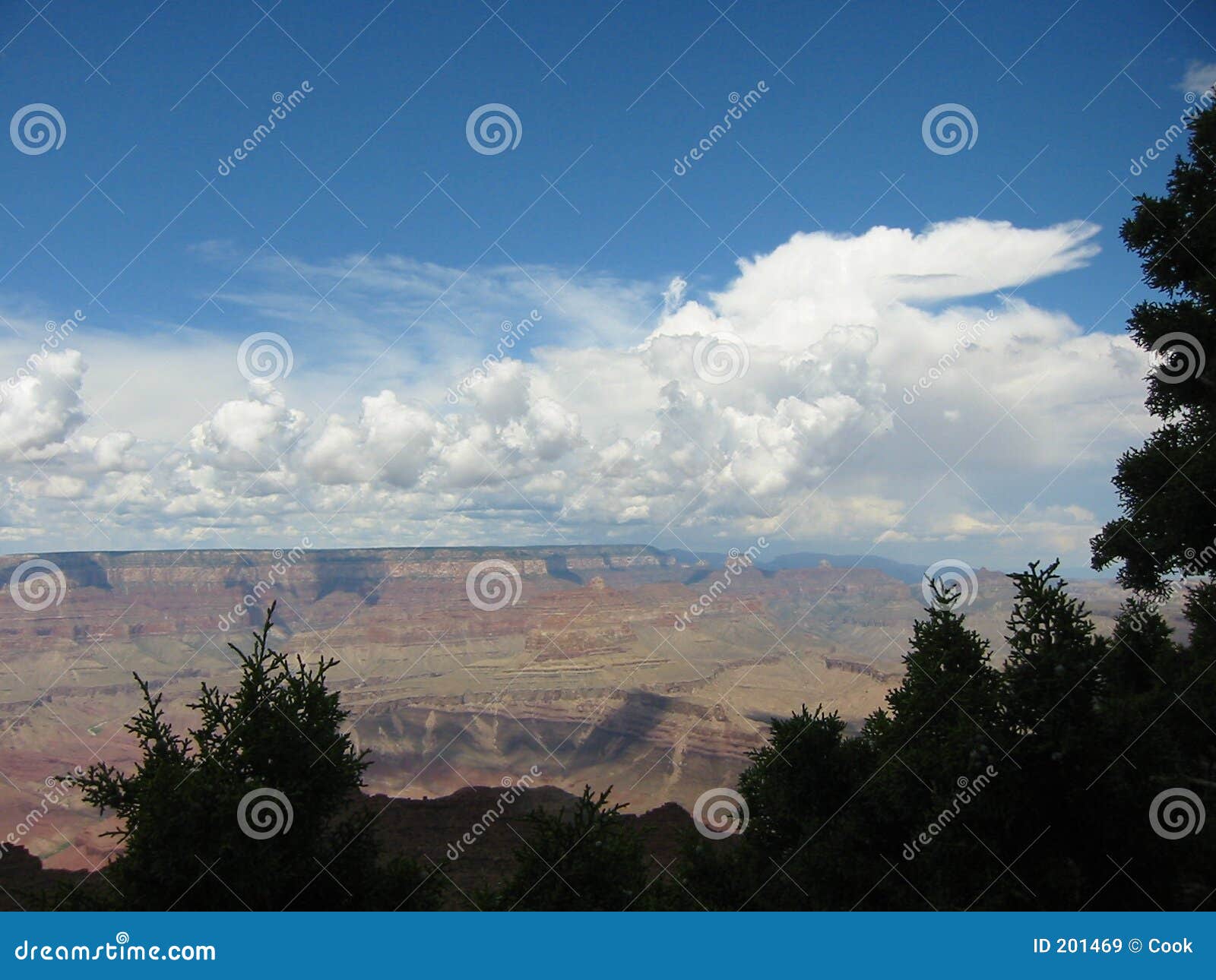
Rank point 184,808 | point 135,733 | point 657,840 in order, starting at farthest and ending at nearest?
point 657,840 → point 135,733 → point 184,808

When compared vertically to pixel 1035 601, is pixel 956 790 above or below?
below

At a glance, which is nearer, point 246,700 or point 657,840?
point 246,700

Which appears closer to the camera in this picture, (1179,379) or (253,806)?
(253,806)

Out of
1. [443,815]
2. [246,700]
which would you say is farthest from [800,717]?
[443,815]

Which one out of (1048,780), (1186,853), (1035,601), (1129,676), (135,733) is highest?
(135,733)

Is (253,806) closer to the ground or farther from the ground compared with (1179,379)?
closer to the ground

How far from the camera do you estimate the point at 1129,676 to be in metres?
16.9

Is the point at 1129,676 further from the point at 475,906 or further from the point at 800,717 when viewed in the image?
the point at 475,906

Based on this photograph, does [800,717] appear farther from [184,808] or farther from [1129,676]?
[184,808]

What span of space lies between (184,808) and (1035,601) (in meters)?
13.6

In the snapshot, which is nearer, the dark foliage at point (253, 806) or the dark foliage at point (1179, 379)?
the dark foliage at point (253, 806)

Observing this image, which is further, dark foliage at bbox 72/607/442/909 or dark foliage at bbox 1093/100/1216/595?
dark foliage at bbox 1093/100/1216/595
